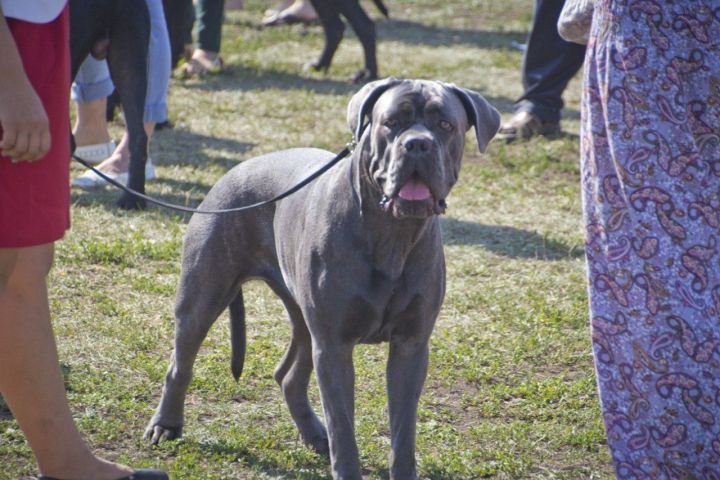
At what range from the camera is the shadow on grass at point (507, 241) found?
6297mm

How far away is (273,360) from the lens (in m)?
4.74

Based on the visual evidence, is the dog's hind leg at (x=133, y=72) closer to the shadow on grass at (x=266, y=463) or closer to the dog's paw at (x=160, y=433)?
the dog's paw at (x=160, y=433)

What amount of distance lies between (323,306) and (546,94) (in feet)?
18.4

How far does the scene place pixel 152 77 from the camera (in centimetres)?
683

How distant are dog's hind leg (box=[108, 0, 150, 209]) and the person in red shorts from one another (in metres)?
3.29

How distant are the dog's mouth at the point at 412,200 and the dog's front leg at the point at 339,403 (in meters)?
0.49

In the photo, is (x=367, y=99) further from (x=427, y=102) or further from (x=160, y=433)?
(x=160, y=433)

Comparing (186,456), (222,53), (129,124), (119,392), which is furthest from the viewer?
(222,53)

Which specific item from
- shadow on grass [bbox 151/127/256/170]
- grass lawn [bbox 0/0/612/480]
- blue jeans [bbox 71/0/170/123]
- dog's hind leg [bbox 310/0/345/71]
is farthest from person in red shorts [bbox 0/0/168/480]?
dog's hind leg [bbox 310/0/345/71]

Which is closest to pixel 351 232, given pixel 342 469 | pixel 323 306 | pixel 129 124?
pixel 323 306

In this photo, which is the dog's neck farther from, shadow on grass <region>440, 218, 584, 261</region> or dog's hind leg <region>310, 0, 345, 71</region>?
dog's hind leg <region>310, 0, 345, 71</region>

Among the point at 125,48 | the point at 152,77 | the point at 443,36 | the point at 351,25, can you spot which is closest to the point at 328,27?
the point at 351,25

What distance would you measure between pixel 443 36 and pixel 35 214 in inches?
436

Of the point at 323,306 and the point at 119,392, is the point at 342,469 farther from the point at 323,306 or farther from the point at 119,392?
the point at 119,392
